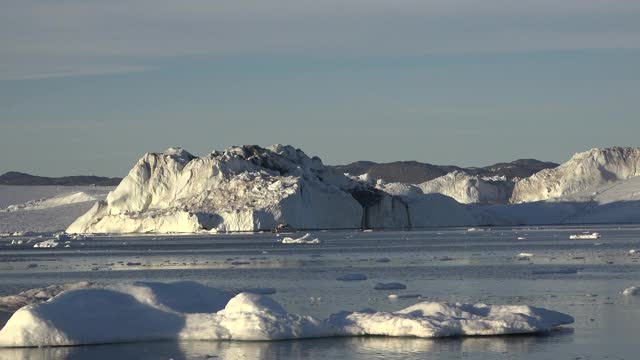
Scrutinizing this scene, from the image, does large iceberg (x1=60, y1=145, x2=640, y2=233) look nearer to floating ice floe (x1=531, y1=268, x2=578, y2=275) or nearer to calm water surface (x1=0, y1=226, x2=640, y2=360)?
calm water surface (x1=0, y1=226, x2=640, y2=360)

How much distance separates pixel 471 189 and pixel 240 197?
4546 centimetres

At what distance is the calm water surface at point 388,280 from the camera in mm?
14750

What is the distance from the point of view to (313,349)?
14938mm

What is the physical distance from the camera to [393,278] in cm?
2800

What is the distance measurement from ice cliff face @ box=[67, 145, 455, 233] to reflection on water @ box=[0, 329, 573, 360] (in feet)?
182

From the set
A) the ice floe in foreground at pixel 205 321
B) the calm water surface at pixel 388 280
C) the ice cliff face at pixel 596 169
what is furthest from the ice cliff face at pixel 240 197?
the ice floe in foreground at pixel 205 321

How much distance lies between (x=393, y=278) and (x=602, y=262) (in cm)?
739

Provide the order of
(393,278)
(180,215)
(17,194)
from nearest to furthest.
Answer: (393,278)
(180,215)
(17,194)

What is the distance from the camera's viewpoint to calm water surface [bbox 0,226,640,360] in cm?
1475

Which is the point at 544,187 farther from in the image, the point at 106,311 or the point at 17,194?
the point at 106,311

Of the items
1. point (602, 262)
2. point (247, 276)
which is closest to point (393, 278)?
point (247, 276)

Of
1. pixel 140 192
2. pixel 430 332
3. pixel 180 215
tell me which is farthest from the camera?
pixel 140 192

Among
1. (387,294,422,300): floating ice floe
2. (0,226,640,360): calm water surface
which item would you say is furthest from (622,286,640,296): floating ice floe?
(387,294,422,300): floating ice floe

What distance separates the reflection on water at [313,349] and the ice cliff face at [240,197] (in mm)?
55409
